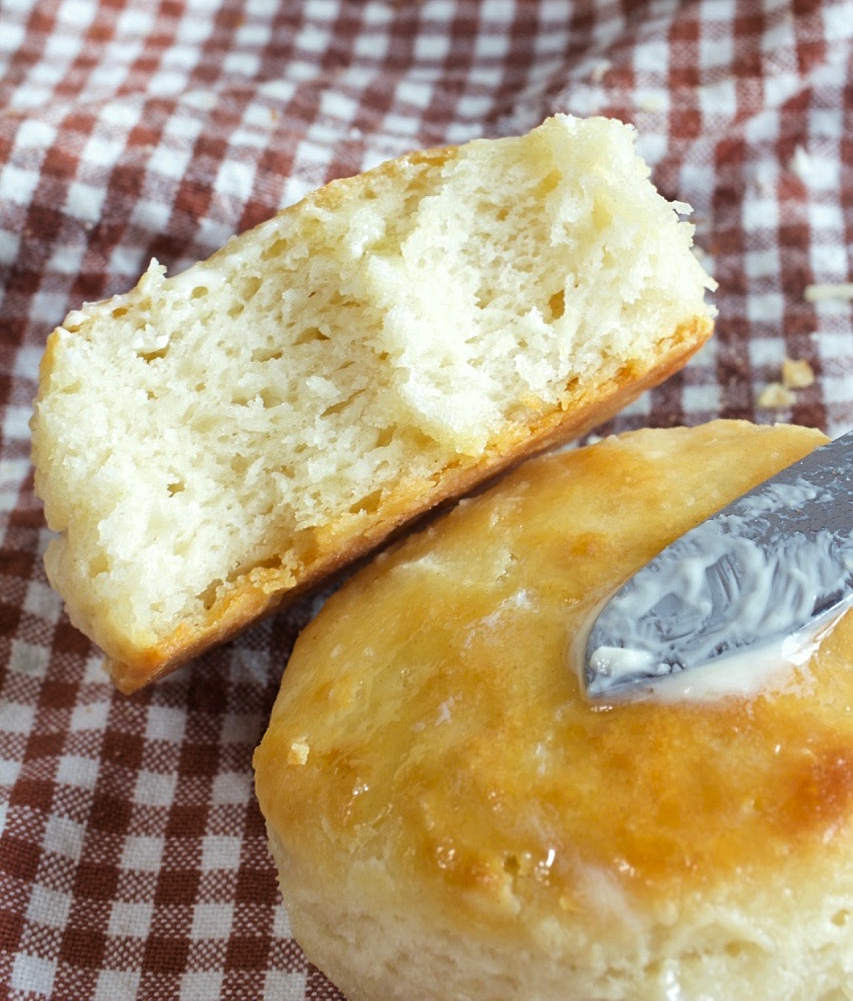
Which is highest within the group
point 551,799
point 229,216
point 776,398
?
point 229,216

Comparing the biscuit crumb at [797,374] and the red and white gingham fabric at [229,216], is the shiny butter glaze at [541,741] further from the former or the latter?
the biscuit crumb at [797,374]

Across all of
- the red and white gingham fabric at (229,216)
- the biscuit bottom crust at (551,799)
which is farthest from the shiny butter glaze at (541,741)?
the red and white gingham fabric at (229,216)

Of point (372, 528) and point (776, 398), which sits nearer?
point (372, 528)

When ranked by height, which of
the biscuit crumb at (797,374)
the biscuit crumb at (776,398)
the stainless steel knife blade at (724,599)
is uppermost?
the stainless steel knife blade at (724,599)

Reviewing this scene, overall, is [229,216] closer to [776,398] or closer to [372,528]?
[372,528]

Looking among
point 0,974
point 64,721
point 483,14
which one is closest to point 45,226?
point 64,721

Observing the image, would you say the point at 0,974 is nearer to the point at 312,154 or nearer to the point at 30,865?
the point at 30,865

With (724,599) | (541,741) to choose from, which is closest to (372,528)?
(541,741)

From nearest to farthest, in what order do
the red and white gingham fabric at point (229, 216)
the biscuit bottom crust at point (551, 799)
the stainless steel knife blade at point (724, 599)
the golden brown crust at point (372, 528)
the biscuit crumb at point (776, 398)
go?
the biscuit bottom crust at point (551, 799), the stainless steel knife blade at point (724, 599), the golden brown crust at point (372, 528), the red and white gingham fabric at point (229, 216), the biscuit crumb at point (776, 398)
